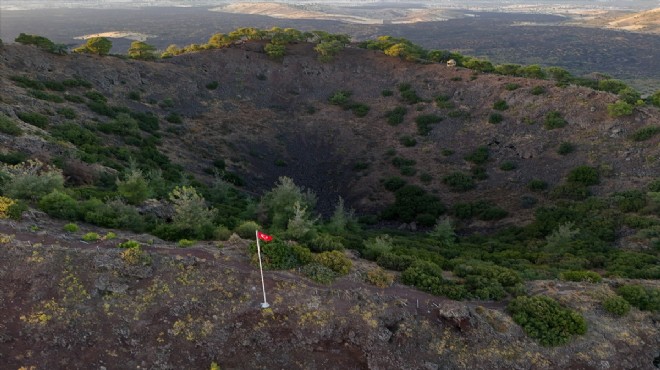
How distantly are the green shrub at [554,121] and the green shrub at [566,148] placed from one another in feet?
10.4

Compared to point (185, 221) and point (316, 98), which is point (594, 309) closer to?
point (185, 221)

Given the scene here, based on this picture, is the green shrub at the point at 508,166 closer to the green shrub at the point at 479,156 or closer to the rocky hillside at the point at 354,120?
the rocky hillside at the point at 354,120

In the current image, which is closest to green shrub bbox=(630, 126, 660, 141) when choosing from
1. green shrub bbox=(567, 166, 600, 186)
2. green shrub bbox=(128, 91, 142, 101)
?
green shrub bbox=(567, 166, 600, 186)

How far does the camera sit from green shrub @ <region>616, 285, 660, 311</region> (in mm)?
14273

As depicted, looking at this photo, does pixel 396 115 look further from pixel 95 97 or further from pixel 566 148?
pixel 95 97

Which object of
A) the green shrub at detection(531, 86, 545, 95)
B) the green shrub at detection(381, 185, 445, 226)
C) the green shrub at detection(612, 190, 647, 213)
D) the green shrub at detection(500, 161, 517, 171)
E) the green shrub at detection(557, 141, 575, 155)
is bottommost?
the green shrub at detection(381, 185, 445, 226)

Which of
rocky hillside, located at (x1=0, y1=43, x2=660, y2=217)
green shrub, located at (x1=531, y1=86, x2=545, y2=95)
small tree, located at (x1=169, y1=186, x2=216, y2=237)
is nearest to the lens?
small tree, located at (x1=169, y1=186, x2=216, y2=237)

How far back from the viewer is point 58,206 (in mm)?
16203

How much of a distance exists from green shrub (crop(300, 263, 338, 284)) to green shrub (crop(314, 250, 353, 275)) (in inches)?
7.2

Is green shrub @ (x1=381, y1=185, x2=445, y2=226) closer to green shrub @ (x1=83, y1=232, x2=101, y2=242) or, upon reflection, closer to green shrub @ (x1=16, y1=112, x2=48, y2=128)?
green shrub @ (x1=83, y1=232, x2=101, y2=242)

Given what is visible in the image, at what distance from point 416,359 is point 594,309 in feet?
23.8

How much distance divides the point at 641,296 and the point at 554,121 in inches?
1273

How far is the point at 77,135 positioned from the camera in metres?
32.5

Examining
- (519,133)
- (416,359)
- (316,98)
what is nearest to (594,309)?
(416,359)
